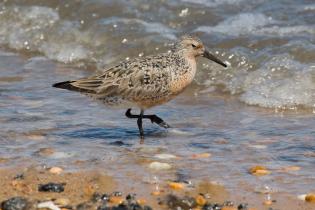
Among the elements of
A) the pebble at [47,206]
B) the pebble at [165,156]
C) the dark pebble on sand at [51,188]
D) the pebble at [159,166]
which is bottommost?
the pebble at [47,206]

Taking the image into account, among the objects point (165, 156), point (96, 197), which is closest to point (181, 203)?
point (96, 197)

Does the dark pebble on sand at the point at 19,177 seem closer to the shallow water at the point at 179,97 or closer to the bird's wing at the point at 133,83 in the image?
the shallow water at the point at 179,97

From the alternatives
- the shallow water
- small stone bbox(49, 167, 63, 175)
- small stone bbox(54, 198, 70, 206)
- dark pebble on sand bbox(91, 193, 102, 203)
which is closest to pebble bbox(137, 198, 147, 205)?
dark pebble on sand bbox(91, 193, 102, 203)

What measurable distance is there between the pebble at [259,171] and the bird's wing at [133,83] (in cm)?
166

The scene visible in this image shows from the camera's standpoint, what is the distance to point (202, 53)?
28.9 feet

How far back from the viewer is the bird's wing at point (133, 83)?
807 cm

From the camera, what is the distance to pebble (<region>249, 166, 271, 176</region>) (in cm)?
664

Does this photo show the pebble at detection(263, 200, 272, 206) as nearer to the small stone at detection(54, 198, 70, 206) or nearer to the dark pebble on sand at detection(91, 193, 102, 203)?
the dark pebble on sand at detection(91, 193, 102, 203)

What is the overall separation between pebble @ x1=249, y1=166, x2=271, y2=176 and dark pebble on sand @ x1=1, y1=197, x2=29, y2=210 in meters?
1.94

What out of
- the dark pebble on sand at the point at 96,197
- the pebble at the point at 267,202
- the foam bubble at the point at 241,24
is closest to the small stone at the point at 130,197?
the dark pebble on sand at the point at 96,197

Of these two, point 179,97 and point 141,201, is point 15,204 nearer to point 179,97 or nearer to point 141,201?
point 141,201

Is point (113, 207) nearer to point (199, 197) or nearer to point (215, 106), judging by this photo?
point (199, 197)

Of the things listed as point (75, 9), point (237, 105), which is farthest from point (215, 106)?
point (75, 9)

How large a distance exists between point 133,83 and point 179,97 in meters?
1.59
